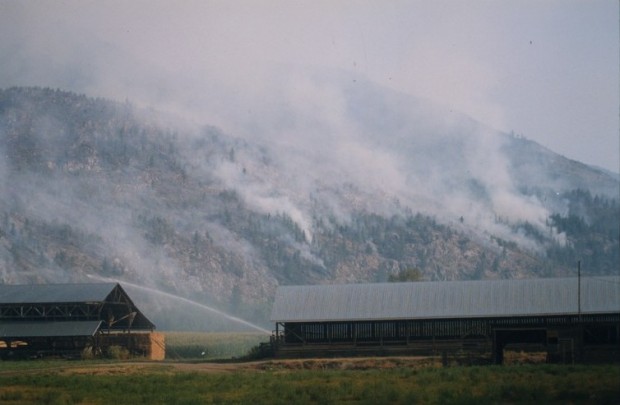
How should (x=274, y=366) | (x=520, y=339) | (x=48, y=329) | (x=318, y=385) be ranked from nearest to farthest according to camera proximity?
(x=318, y=385), (x=274, y=366), (x=520, y=339), (x=48, y=329)

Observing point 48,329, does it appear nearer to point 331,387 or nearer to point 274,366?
point 274,366

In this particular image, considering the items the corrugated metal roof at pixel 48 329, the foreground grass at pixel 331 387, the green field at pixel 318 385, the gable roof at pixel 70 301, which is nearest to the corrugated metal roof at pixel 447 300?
the green field at pixel 318 385

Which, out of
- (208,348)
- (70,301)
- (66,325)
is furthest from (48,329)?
(208,348)

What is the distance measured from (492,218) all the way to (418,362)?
137 metres

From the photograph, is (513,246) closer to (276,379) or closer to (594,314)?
(594,314)

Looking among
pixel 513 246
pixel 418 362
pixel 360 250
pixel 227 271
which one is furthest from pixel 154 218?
pixel 418 362

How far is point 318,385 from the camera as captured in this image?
46250 millimetres

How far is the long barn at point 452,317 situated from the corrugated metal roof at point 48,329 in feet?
49.0

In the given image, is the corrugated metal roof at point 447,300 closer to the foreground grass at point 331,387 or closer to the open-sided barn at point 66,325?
the open-sided barn at point 66,325

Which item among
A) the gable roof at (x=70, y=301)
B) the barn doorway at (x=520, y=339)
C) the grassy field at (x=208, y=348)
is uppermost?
the gable roof at (x=70, y=301)

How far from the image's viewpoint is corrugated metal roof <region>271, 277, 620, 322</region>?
66.1 metres

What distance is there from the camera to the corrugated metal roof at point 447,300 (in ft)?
217

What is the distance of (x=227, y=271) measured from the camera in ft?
567

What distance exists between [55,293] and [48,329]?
4000mm
